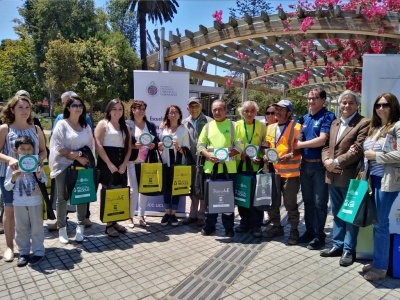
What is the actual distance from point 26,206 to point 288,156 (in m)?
3.28

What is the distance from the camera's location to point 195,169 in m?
4.75

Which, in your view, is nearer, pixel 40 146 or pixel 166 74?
pixel 40 146

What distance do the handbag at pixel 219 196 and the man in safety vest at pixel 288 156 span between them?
2.19ft

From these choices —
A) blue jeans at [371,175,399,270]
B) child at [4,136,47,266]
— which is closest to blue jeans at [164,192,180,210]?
child at [4,136,47,266]

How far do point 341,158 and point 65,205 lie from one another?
11.8 feet

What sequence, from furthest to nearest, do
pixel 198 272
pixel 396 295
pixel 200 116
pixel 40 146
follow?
1. pixel 200 116
2. pixel 40 146
3. pixel 198 272
4. pixel 396 295

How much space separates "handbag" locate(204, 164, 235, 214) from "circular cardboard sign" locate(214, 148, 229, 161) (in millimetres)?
345

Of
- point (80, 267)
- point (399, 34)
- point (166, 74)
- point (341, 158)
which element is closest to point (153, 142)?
point (166, 74)

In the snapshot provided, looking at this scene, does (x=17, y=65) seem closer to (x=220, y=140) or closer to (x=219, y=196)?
(x=220, y=140)

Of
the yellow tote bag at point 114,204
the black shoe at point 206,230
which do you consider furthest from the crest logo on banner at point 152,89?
the black shoe at point 206,230

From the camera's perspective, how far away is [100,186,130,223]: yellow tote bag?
4258 mm

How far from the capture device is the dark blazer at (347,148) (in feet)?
11.5

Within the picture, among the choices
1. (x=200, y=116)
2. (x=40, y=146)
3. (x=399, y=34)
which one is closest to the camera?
(x=40, y=146)

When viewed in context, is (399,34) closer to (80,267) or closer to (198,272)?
(198,272)
